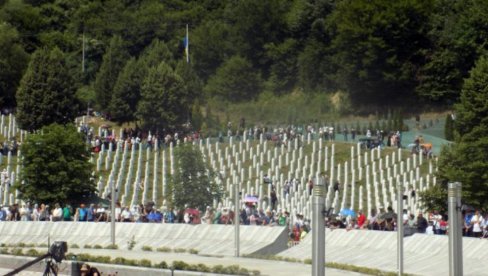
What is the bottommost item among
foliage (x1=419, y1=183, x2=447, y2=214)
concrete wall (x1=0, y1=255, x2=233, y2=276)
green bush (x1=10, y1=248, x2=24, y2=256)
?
concrete wall (x1=0, y1=255, x2=233, y2=276)

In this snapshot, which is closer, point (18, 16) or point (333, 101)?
point (333, 101)

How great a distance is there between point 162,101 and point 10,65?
16.8m

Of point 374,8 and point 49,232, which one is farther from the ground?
point 374,8

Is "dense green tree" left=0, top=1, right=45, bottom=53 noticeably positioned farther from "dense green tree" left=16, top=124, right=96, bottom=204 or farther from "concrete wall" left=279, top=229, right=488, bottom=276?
"concrete wall" left=279, top=229, right=488, bottom=276

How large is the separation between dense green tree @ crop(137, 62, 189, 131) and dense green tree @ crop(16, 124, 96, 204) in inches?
1247

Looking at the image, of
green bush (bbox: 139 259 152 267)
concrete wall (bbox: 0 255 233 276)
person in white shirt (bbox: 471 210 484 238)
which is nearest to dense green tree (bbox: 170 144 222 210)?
concrete wall (bbox: 0 255 233 276)

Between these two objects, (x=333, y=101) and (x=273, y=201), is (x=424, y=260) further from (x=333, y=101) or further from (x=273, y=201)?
(x=333, y=101)

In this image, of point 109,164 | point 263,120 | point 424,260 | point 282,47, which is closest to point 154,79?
point 263,120

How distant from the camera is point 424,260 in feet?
104

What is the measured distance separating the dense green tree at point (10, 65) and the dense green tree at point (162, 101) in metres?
12.4

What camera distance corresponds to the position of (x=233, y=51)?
116875 mm

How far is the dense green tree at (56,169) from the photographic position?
60.6 metres

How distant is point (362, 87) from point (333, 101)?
3.76m

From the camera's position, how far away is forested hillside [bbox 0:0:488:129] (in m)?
98.4
